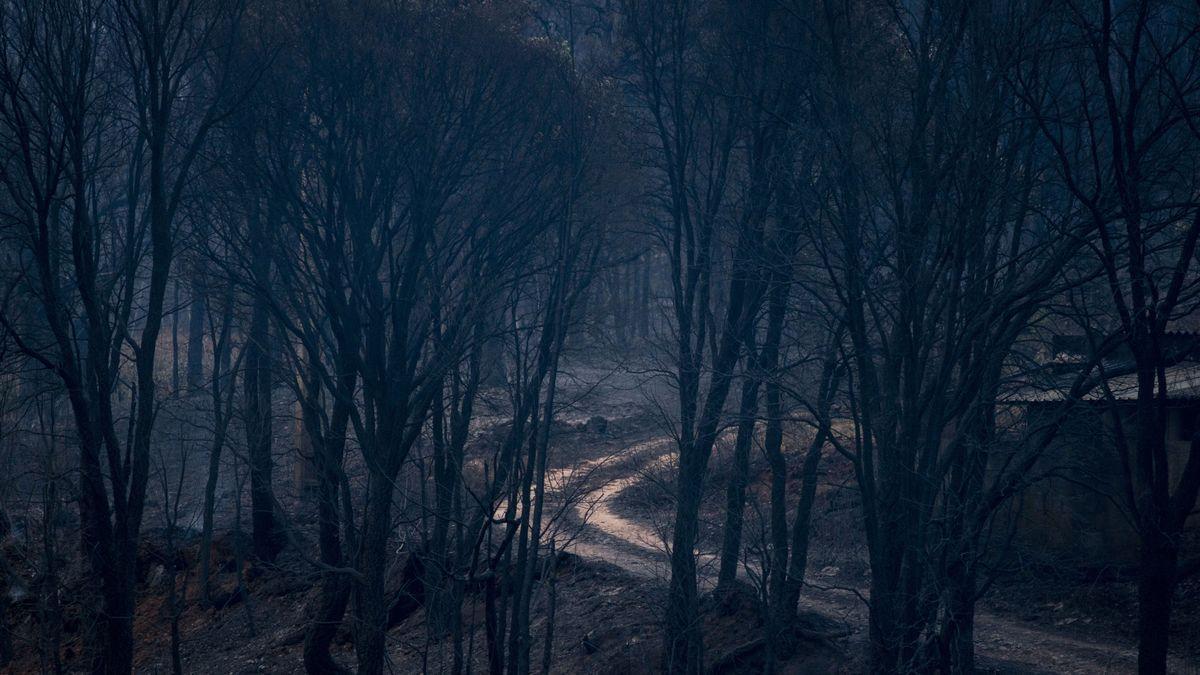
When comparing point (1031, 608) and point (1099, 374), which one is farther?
point (1031, 608)

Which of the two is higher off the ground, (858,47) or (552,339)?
(858,47)

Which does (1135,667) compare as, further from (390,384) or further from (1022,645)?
(390,384)

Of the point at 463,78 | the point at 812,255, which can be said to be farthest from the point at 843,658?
the point at 463,78

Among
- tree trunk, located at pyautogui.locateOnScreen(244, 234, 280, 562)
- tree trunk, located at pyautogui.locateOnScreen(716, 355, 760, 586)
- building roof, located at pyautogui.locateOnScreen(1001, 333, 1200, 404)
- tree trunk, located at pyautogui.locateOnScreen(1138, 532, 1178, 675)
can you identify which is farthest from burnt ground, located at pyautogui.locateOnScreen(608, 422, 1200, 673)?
tree trunk, located at pyautogui.locateOnScreen(244, 234, 280, 562)

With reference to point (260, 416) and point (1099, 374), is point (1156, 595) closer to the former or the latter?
point (1099, 374)

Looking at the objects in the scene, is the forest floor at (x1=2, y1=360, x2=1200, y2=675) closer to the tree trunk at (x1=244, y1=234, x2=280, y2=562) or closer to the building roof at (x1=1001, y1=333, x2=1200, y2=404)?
the tree trunk at (x1=244, y1=234, x2=280, y2=562)

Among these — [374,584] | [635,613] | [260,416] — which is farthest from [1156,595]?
[260,416]
